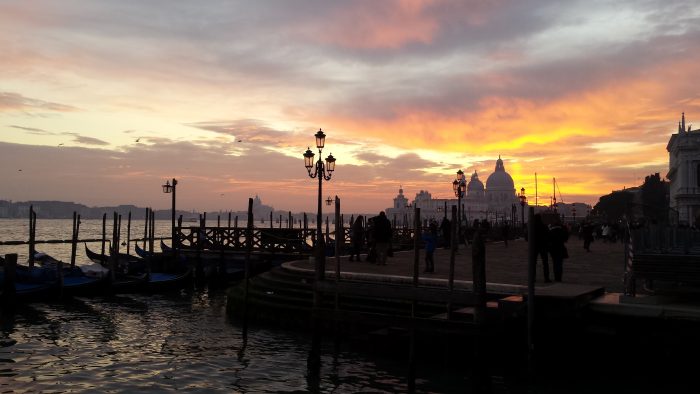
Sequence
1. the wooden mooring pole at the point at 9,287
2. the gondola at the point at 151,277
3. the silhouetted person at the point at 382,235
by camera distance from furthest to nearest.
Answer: the gondola at the point at 151,277, the wooden mooring pole at the point at 9,287, the silhouetted person at the point at 382,235

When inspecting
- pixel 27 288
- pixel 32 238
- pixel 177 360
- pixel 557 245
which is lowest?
pixel 177 360

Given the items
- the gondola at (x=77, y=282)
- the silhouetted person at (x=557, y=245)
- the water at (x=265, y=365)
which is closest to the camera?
the water at (x=265, y=365)

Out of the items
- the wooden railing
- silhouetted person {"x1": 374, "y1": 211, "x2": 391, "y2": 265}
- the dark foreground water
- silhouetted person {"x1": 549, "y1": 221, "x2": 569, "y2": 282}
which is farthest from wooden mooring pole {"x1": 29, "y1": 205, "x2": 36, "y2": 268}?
silhouetted person {"x1": 549, "y1": 221, "x2": 569, "y2": 282}

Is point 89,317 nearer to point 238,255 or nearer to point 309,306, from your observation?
point 309,306

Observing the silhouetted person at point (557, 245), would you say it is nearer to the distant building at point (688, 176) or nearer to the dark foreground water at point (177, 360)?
the dark foreground water at point (177, 360)

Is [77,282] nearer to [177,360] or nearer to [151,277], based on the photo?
[151,277]

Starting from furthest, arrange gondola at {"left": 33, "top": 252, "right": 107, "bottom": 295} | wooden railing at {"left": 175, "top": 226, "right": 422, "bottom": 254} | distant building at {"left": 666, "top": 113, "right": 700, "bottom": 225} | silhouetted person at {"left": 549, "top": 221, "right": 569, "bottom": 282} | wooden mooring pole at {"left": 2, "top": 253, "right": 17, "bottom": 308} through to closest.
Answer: distant building at {"left": 666, "top": 113, "right": 700, "bottom": 225}
wooden railing at {"left": 175, "top": 226, "right": 422, "bottom": 254}
gondola at {"left": 33, "top": 252, "right": 107, "bottom": 295}
wooden mooring pole at {"left": 2, "top": 253, "right": 17, "bottom": 308}
silhouetted person at {"left": 549, "top": 221, "right": 569, "bottom": 282}

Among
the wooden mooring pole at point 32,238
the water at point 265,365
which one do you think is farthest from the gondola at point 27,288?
the water at point 265,365

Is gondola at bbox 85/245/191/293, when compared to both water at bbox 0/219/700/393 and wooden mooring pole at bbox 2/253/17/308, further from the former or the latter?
water at bbox 0/219/700/393

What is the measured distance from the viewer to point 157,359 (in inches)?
484

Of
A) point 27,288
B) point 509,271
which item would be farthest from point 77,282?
point 509,271

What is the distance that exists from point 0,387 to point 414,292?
6898 mm

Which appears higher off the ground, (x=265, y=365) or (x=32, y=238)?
(x=32, y=238)

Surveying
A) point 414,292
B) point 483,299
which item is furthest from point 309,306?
point 483,299
